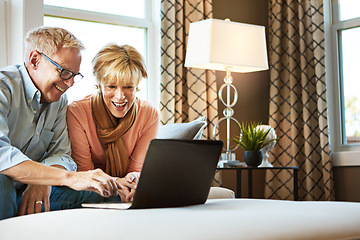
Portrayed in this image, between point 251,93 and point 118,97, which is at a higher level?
point 251,93

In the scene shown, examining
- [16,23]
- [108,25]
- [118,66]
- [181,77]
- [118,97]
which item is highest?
[108,25]

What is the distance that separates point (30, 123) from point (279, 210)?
101 centimetres

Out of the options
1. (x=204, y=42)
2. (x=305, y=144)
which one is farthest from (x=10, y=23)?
(x=305, y=144)

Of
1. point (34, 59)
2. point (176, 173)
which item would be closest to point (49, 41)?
point (34, 59)

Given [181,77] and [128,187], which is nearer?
[128,187]

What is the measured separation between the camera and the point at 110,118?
6.78 feet

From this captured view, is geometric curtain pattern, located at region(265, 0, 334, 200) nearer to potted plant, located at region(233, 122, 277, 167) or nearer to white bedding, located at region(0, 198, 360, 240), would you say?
potted plant, located at region(233, 122, 277, 167)

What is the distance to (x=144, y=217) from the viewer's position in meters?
1.06

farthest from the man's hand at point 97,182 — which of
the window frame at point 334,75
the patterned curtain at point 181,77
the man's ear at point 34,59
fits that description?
the window frame at point 334,75

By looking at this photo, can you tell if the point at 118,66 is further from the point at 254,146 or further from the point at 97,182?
the point at 254,146

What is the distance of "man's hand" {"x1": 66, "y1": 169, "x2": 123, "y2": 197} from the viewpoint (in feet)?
4.63

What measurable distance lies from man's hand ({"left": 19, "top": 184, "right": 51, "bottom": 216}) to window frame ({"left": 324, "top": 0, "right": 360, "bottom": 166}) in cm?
281

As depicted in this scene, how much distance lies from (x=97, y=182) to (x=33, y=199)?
321 mm

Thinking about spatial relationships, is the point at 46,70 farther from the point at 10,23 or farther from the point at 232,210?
the point at 10,23
